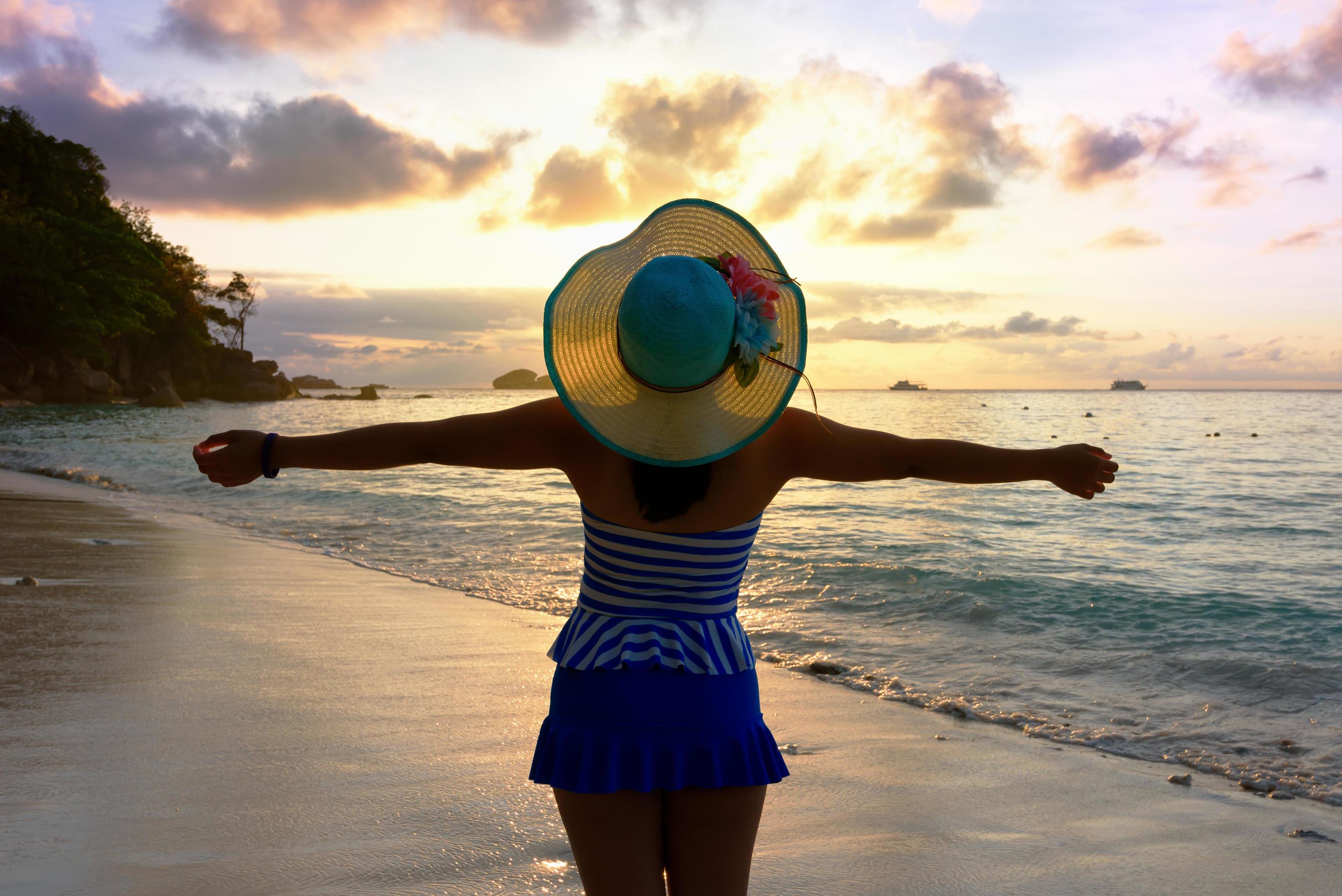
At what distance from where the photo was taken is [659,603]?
168cm

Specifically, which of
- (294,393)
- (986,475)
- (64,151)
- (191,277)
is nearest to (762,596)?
(986,475)

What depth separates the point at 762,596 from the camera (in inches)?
306

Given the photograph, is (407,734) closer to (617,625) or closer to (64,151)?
(617,625)

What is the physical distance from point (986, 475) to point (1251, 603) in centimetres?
770

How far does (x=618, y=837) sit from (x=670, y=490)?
647 millimetres

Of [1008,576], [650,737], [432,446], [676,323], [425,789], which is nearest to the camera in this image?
[676,323]

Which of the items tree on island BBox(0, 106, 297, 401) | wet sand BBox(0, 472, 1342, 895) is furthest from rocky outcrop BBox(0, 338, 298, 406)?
wet sand BBox(0, 472, 1342, 895)

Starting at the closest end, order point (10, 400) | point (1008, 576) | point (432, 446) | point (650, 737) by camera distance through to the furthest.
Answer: point (650, 737) < point (432, 446) < point (1008, 576) < point (10, 400)

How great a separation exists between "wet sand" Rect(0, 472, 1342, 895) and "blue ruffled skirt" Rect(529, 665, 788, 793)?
46.8 inches

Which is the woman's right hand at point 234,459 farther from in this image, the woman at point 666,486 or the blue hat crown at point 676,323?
the blue hat crown at point 676,323

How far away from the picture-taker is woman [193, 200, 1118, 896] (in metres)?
1.58

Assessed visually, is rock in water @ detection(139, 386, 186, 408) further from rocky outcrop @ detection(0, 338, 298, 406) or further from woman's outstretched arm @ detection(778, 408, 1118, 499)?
woman's outstretched arm @ detection(778, 408, 1118, 499)

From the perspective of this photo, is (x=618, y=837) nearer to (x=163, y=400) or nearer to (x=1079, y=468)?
(x=1079, y=468)

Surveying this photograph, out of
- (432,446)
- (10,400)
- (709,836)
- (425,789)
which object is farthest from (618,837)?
(10,400)
